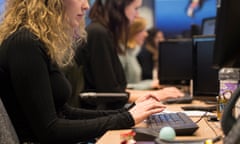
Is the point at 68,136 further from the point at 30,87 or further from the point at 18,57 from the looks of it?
the point at 18,57

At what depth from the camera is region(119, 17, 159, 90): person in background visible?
313 cm

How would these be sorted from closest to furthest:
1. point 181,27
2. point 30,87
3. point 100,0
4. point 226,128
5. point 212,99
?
point 226,128
point 30,87
point 212,99
point 100,0
point 181,27

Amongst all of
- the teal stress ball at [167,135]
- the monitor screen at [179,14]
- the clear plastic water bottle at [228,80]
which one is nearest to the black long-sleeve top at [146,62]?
the monitor screen at [179,14]

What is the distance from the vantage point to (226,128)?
83cm

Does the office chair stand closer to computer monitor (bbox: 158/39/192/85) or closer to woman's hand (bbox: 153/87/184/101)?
woman's hand (bbox: 153/87/184/101)

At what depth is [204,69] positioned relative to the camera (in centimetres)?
204

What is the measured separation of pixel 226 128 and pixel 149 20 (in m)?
3.84

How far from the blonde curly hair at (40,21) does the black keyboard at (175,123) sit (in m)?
0.44

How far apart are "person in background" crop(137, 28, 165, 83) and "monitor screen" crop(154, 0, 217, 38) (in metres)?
0.14

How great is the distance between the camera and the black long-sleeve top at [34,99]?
121cm

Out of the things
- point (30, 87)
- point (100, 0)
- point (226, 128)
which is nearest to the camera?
point (226, 128)

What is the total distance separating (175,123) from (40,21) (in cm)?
61

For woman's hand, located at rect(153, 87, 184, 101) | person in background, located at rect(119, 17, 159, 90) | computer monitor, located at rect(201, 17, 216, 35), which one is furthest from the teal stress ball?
computer monitor, located at rect(201, 17, 216, 35)

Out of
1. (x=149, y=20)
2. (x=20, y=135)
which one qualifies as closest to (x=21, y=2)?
(x=20, y=135)
